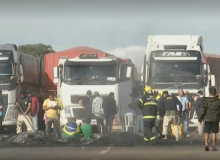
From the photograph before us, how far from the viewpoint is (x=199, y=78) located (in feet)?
80.0

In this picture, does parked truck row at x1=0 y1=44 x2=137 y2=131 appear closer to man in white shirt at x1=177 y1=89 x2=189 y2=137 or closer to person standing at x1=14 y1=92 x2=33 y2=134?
person standing at x1=14 y1=92 x2=33 y2=134

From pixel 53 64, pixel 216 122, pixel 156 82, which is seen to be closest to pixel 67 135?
pixel 216 122

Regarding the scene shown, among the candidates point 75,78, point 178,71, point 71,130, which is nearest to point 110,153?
point 71,130

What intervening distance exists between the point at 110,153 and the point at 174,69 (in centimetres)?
941

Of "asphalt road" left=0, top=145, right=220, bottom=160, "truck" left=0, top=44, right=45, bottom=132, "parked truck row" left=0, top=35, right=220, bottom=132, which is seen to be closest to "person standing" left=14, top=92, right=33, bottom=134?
"truck" left=0, top=44, right=45, bottom=132

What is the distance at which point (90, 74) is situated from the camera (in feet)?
78.9

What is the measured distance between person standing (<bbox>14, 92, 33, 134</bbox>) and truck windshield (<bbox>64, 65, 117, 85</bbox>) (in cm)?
207

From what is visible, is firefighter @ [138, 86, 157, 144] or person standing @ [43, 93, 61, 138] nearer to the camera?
firefighter @ [138, 86, 157, 144]

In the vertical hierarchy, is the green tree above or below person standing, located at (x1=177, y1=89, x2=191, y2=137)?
above

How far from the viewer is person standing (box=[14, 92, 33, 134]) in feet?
74.4

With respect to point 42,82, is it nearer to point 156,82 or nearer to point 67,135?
point 156,82

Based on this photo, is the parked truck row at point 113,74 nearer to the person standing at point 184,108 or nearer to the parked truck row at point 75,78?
the parked truck row at point 75,78

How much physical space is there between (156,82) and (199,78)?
5.64ft

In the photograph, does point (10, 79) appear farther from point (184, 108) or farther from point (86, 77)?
point (184, 108)
